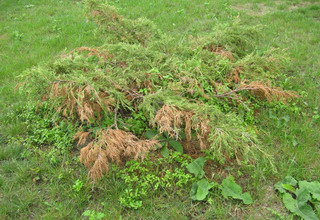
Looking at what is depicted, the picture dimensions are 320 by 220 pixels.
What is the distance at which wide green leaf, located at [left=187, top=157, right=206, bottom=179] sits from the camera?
2.68 metres

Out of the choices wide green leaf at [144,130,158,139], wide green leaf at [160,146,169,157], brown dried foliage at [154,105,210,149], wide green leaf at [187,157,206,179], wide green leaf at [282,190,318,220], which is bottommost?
wide green leaf at [282,190,318,220]

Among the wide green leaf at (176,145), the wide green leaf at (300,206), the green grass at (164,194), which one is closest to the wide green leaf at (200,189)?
the green grass at (164,194)

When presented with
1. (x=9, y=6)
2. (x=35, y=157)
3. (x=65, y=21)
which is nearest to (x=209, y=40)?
(x=35, y=157)

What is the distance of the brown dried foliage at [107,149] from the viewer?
240 cm

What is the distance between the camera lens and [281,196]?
2.56m

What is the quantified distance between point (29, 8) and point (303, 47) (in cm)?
728

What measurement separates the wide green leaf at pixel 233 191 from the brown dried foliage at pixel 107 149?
76 centimetres

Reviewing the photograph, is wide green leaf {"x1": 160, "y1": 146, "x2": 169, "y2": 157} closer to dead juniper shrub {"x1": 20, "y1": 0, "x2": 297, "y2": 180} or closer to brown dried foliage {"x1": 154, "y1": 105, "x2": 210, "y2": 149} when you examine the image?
dead juniper shrub {"x1": 20, "y1": 0, "x2": 297, "y2": 180}

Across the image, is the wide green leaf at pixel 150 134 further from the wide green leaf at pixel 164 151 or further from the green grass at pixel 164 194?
the green grass at pixel 164 194

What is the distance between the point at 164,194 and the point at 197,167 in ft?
1.34

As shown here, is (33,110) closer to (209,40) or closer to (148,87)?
(148,87)

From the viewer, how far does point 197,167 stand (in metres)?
2.71

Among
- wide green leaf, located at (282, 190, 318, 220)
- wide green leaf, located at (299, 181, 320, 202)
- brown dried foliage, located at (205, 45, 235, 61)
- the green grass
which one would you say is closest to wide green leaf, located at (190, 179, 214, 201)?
the green grass

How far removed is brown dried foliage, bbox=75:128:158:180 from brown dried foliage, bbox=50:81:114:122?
0.26 metres
